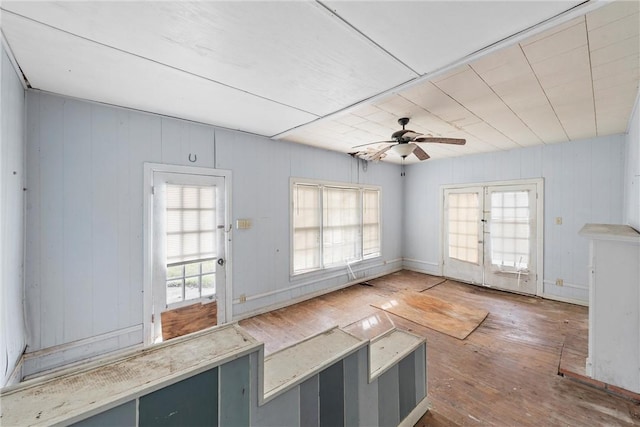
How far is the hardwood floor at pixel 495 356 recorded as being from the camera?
6.70 ft

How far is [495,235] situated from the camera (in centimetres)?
510

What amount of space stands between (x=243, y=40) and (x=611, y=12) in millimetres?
2146

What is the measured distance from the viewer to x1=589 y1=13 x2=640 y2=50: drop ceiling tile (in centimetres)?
158

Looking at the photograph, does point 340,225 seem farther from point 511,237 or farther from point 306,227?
point 511,237

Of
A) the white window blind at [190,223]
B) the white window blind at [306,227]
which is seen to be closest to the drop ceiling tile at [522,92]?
the white window blind at [306,227]

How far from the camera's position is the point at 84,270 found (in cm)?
259

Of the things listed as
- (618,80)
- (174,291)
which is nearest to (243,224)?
(174,291)

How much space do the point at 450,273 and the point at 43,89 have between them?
22.0 ft

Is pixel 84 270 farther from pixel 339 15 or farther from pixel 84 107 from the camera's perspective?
pixel 339 15

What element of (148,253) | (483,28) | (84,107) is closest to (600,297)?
(483,28)

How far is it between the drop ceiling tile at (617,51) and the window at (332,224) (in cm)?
352

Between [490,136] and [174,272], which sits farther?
[490,136]

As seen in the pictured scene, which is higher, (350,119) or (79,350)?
(350,119)

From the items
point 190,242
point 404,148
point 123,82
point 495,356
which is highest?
point 123,82
